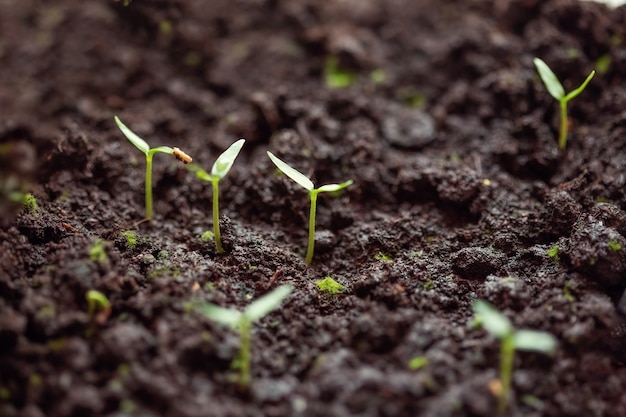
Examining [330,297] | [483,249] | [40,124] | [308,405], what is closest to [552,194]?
[483,249]

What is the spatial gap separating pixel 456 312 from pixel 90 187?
3.21ft

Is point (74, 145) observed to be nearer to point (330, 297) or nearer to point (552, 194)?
point (330, 297)

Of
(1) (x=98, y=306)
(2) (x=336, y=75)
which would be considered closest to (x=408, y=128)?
(2) (x=336, y=75)

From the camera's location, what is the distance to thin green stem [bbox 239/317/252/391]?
1.01 metres

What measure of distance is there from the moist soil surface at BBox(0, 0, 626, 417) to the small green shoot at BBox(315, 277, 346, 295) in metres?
0.02

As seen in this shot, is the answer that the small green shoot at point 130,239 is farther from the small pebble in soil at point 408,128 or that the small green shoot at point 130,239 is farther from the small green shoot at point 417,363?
the small pebble in soil at point 408,128

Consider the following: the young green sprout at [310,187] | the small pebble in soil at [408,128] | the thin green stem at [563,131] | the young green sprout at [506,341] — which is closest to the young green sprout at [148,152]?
the young green sprout at [310,187]

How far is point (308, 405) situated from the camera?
103 centimetres

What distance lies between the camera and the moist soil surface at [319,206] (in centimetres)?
104

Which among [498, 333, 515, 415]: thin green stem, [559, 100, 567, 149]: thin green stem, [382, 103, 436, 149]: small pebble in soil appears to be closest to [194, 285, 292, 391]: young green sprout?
[498, 333, 515, 415]: thin green stem

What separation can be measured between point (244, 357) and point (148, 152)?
0.56 metres

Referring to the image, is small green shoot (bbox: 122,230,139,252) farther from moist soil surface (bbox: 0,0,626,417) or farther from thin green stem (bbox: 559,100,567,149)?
thin green stem (bbox: 559,100,567,149)

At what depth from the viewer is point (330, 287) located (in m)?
1.33

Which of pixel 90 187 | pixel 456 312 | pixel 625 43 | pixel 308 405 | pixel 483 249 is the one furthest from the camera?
pixel 625 43
